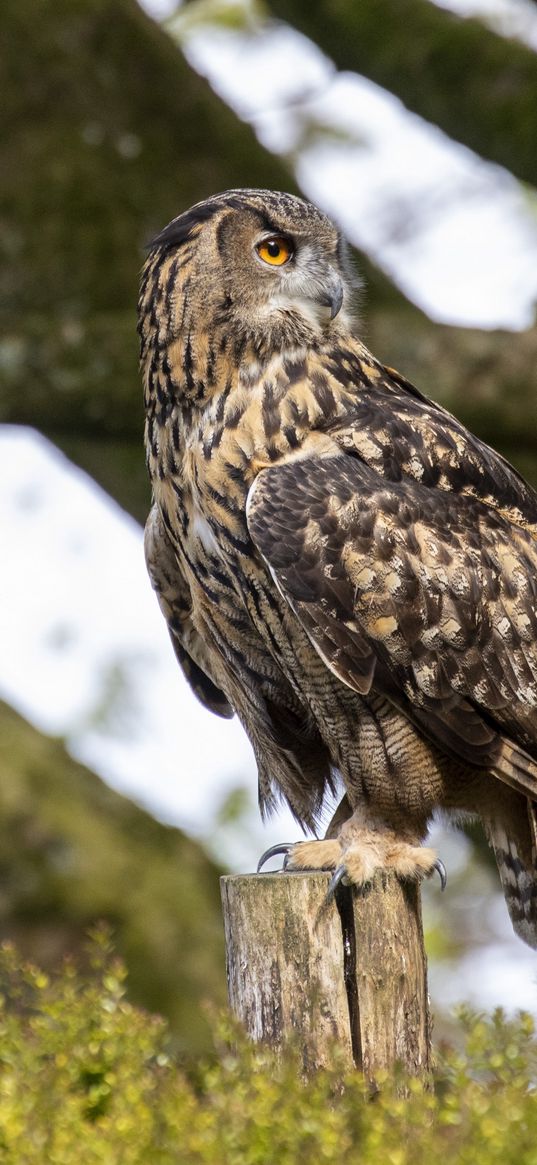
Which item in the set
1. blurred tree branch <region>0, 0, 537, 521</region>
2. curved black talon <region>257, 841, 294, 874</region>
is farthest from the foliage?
curved black talon <region>257, 841, 294, 874</region>

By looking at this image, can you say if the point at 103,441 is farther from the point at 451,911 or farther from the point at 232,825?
the point at 451,911

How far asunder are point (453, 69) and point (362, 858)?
4.08 m

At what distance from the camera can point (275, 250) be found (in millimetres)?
3359

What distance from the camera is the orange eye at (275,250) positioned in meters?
3.33

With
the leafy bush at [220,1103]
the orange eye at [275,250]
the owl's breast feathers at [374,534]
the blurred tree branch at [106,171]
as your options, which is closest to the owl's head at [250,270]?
the orange eye at [275,250]

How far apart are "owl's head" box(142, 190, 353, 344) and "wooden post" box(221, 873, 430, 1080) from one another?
131 cm

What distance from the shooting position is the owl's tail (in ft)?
11.2

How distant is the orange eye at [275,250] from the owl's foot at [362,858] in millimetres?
1388

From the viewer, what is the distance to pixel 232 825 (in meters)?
10.1

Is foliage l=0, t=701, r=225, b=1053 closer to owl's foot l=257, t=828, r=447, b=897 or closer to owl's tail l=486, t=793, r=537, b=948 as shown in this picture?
owl's tail l=486, t=793, r=537, b=948

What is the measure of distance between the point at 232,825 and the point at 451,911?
2.86 metres

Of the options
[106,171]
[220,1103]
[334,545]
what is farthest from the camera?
[106,171]

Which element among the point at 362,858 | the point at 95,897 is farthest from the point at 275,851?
the point at 95,897

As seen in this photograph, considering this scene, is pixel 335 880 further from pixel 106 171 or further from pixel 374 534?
pixel 106 171
